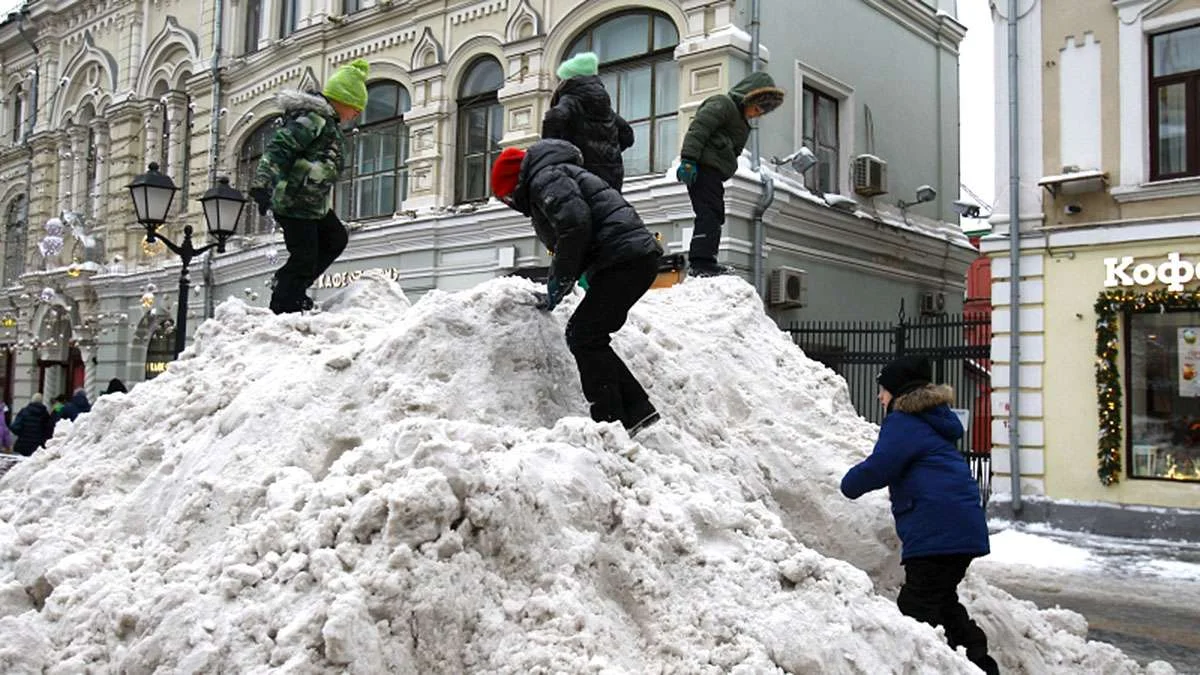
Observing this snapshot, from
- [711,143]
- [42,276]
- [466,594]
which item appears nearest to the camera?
[466,594]

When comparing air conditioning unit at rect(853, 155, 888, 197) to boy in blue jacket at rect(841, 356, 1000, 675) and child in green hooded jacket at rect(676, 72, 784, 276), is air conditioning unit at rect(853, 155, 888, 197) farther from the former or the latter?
boy in blue jacket at rect(841, 356, 1000, 675)

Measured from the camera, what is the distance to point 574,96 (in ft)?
18.5

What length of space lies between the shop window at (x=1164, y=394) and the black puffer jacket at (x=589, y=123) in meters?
7.34

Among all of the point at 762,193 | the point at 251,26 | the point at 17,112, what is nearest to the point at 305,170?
the point at 762,193

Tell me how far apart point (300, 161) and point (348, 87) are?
562mm

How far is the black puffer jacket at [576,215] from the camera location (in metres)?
3.87

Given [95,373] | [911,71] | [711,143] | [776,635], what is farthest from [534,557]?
[95,373]

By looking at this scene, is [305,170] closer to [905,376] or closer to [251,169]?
[905,376]

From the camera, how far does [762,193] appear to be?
12.7 m

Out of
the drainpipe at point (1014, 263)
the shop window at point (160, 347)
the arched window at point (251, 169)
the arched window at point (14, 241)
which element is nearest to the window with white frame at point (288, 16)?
the arched window at point (251, 169)

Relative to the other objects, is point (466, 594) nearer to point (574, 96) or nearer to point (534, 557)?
point (534, 557)

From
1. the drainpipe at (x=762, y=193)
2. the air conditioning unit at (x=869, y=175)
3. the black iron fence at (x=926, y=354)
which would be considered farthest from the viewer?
the air conditioning unit at (x=869, y=175)

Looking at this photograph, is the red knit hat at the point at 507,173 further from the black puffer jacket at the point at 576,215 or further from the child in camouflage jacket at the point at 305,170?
the child in camouflage jacket at the point at 305,170

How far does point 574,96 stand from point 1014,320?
7.46 meters
